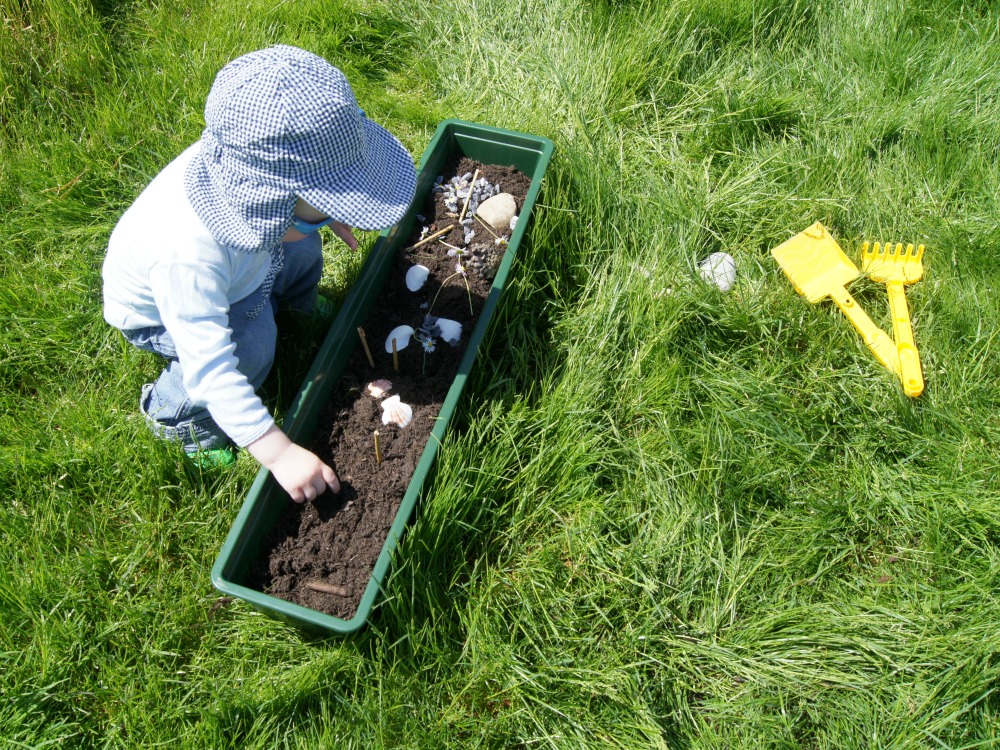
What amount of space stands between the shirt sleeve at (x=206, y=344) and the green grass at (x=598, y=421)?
1.32 feet

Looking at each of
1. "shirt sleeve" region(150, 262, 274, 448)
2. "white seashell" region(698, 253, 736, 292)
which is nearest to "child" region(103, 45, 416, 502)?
"shirt sleeve" region(150, 262, 274, 448)

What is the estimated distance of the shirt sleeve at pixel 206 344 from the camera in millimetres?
1697

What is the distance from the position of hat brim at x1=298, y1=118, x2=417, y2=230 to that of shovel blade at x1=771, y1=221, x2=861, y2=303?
4.33 ft

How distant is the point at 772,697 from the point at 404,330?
1.37m

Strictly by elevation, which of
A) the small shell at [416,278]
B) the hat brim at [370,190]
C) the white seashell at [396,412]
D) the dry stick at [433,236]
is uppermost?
the hat brim at [370,190]

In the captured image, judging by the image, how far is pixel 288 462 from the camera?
1782 mm

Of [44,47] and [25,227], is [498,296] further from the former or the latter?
[44,47]

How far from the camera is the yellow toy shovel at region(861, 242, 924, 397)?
230 cm

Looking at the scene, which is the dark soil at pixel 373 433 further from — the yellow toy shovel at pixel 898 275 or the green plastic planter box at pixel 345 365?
the yellow toy shovel at pixel 898 275

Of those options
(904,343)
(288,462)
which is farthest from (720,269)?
(288,462)

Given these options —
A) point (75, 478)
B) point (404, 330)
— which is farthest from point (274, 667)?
point (404, 330)

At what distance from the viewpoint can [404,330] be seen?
7.34ft

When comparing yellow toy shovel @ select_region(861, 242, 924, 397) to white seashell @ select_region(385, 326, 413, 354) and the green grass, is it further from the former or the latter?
white seashell @ select_region(385, 326, 413, 354)

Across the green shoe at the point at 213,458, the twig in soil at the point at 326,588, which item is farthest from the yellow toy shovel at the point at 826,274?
the green shoe at the point at 213,458
